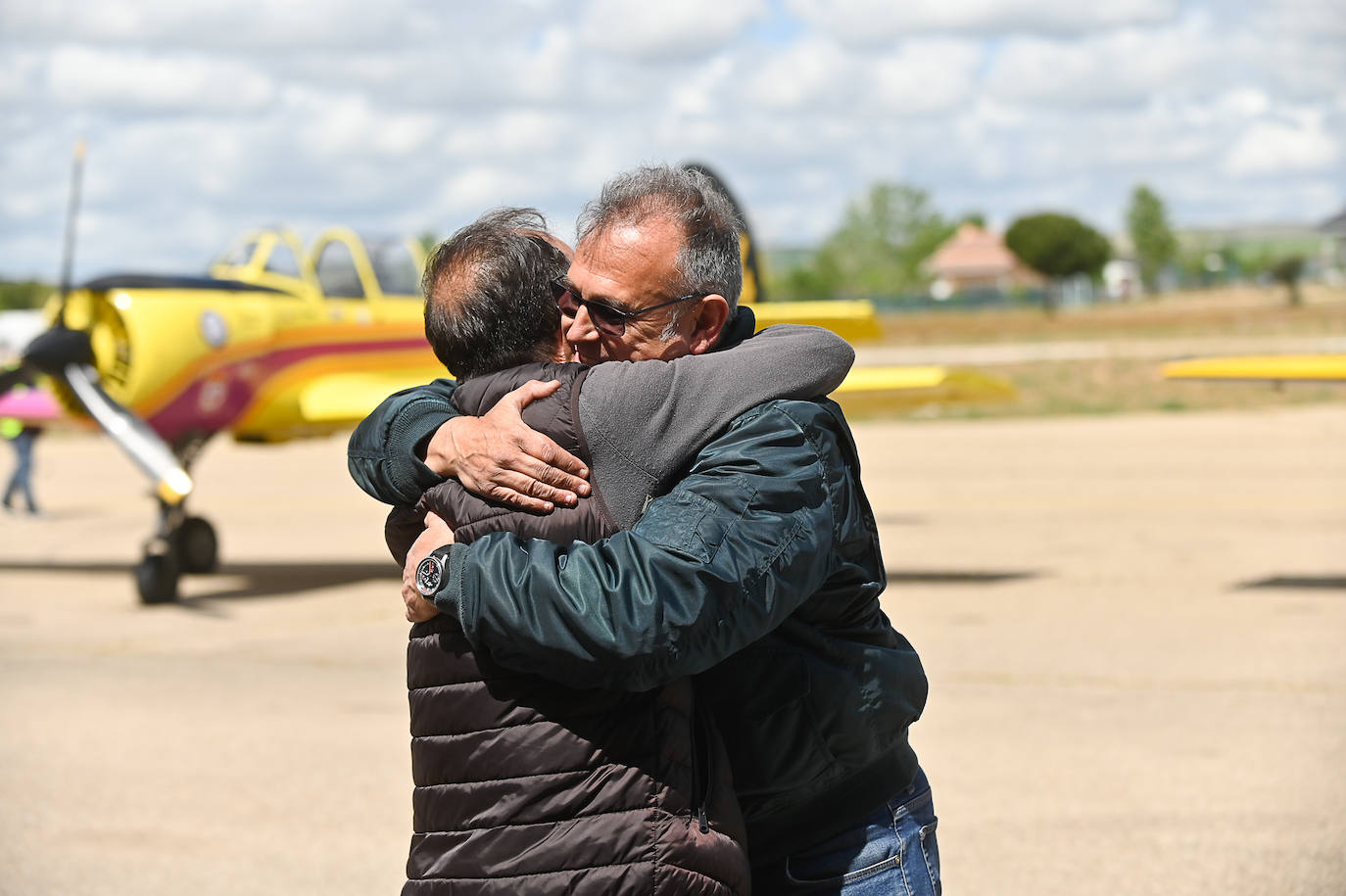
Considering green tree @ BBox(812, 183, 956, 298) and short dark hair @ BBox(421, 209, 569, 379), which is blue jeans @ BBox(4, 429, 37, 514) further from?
green tree @ BBox(812, 183, 956, 298)

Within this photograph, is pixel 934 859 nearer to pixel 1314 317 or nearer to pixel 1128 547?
pixel 1128 547

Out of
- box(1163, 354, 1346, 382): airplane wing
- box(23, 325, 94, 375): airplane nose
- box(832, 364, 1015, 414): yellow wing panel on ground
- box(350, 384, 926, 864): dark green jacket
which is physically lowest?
box(832, 364, 1015, 414): yellow wing panel on ground

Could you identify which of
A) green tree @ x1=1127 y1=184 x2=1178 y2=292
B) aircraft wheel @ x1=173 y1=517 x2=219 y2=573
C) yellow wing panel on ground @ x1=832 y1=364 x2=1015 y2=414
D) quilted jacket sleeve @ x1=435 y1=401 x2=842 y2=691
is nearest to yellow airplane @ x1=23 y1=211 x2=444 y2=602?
aircraft wheel @ x1=173 y1=517 x2=219 y2=573

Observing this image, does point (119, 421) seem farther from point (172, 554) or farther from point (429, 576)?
point (429, 576)

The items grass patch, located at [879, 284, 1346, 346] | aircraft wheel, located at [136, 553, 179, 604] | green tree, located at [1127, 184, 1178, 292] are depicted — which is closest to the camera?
aircraft wheel, located at [136, 553, 179, 604]

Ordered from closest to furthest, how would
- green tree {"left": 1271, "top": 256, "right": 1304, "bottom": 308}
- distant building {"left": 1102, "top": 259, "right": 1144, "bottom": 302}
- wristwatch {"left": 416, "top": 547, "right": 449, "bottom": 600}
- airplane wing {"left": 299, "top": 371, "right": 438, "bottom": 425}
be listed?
wristwatch {"left": 416, "top": 547, "right": 449, "bottom": 600}, airplane wing {"left": 299, "top": 371, "right": 438, "bottom": 425}, green tree {"left": 1271, "top": 256, "right": 1304, "bottom": 308}, distant building {"left": 1102, "top": 259, "right": 1144, "bottom": 302}

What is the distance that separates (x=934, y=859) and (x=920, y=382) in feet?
34.8

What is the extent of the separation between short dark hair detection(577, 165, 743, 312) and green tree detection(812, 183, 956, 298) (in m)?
149

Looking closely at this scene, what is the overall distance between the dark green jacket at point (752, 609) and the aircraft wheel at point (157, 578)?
10.1 metres

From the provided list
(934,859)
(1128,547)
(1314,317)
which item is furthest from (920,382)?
(1314,317)

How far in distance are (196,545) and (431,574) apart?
11782 mm

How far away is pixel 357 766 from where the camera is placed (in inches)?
260

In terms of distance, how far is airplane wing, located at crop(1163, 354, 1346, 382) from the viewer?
36.7 ft

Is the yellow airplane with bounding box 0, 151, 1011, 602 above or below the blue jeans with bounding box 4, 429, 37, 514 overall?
above
